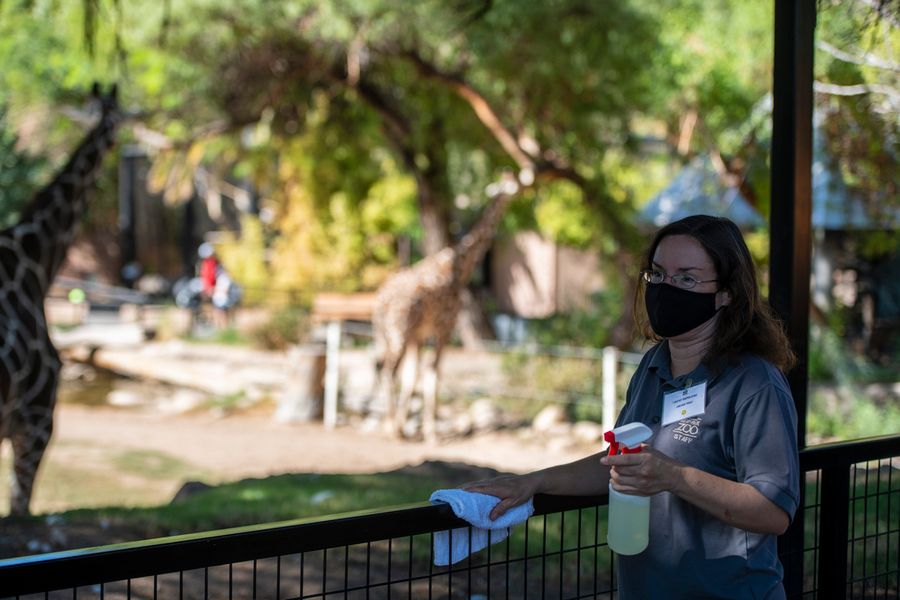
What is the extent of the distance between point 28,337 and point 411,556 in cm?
591

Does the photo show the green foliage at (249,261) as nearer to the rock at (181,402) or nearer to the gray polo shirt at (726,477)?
the rock at (181,402)

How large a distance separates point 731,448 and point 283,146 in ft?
53.2

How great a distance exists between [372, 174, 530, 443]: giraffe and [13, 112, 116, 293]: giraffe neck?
405cm

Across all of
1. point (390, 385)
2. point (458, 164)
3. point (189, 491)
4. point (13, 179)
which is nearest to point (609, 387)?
point (390, 385)

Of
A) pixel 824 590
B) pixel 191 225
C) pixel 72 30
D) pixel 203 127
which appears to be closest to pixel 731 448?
pixel 824 590

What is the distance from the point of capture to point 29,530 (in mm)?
5676

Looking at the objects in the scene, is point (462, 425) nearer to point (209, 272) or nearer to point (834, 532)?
point (209, 272)

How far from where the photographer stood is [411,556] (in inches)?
78.0

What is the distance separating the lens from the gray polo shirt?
187 cm

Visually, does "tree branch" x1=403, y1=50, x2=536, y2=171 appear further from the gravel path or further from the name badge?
the name badge

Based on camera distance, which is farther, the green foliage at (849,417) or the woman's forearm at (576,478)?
the green foliage at (849,417)

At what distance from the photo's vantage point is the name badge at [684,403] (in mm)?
2014

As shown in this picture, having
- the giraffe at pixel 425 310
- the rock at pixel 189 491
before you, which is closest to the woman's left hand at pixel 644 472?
the rock at pixel 189 491

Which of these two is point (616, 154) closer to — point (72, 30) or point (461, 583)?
point (72, 30)
